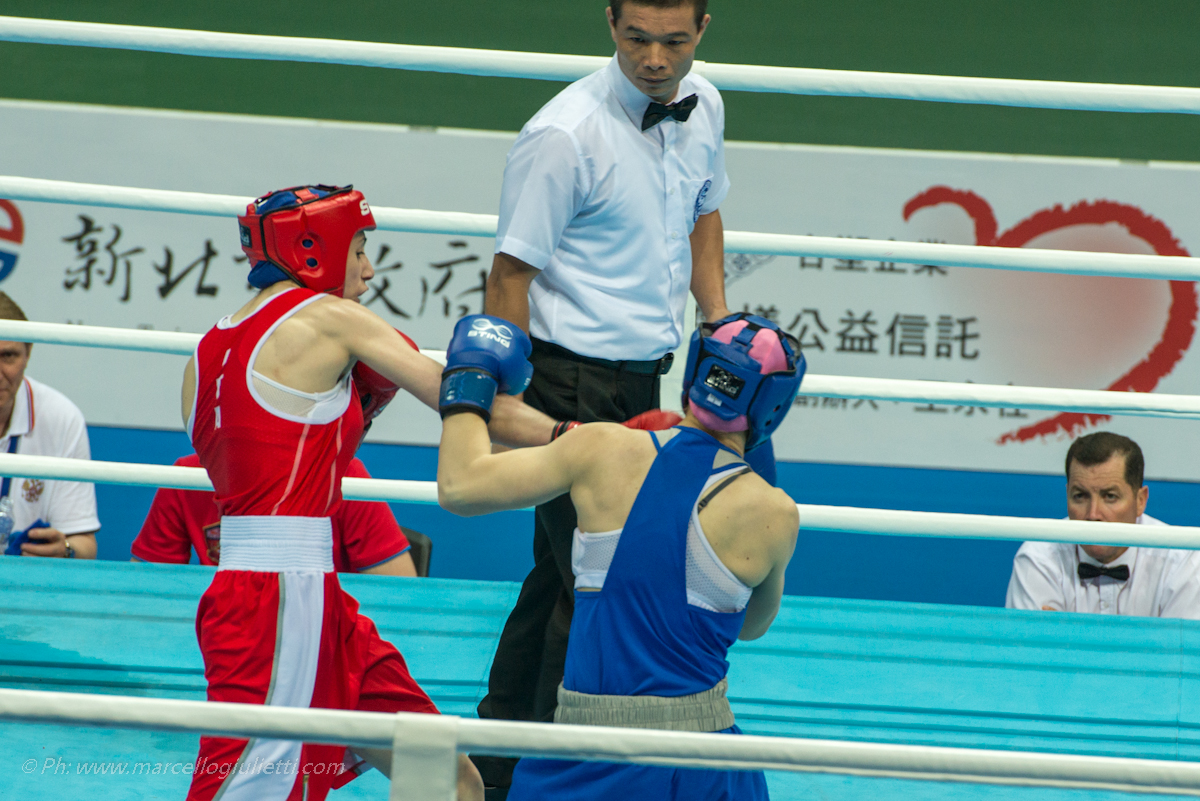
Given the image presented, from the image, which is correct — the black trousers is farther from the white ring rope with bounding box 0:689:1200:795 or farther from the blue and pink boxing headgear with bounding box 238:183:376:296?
the white ring rope with bounding box 0:689:1200:795

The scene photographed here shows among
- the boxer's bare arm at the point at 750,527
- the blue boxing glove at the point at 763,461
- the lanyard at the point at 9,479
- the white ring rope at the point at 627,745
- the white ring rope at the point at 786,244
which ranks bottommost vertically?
the lanyard at the point at 9,479

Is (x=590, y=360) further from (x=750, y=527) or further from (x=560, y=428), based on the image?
(x=750, y=527)

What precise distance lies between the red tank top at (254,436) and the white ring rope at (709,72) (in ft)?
2.74

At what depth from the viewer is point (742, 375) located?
65.6 inches

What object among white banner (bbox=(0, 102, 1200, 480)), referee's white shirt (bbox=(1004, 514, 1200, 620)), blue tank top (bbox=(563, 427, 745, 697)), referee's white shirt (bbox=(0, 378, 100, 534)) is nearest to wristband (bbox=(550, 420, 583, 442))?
blue tank top (bbox=(563, 427, 745, 697))

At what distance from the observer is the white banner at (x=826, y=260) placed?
15.1 ft

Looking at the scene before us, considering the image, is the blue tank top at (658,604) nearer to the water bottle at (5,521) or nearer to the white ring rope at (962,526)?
the white ring rope at (962,526)

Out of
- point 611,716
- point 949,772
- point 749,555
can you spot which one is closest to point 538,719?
point 611,716

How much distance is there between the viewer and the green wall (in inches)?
192

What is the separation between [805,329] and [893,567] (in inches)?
45.1

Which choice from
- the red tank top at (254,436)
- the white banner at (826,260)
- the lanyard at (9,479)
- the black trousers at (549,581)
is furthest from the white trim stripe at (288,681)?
the white banner at (826,260)

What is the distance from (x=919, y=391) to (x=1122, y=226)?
95.8 inches

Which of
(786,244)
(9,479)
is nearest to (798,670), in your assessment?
(786,244)

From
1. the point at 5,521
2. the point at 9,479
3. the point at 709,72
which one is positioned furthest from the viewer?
the point at 9,479
